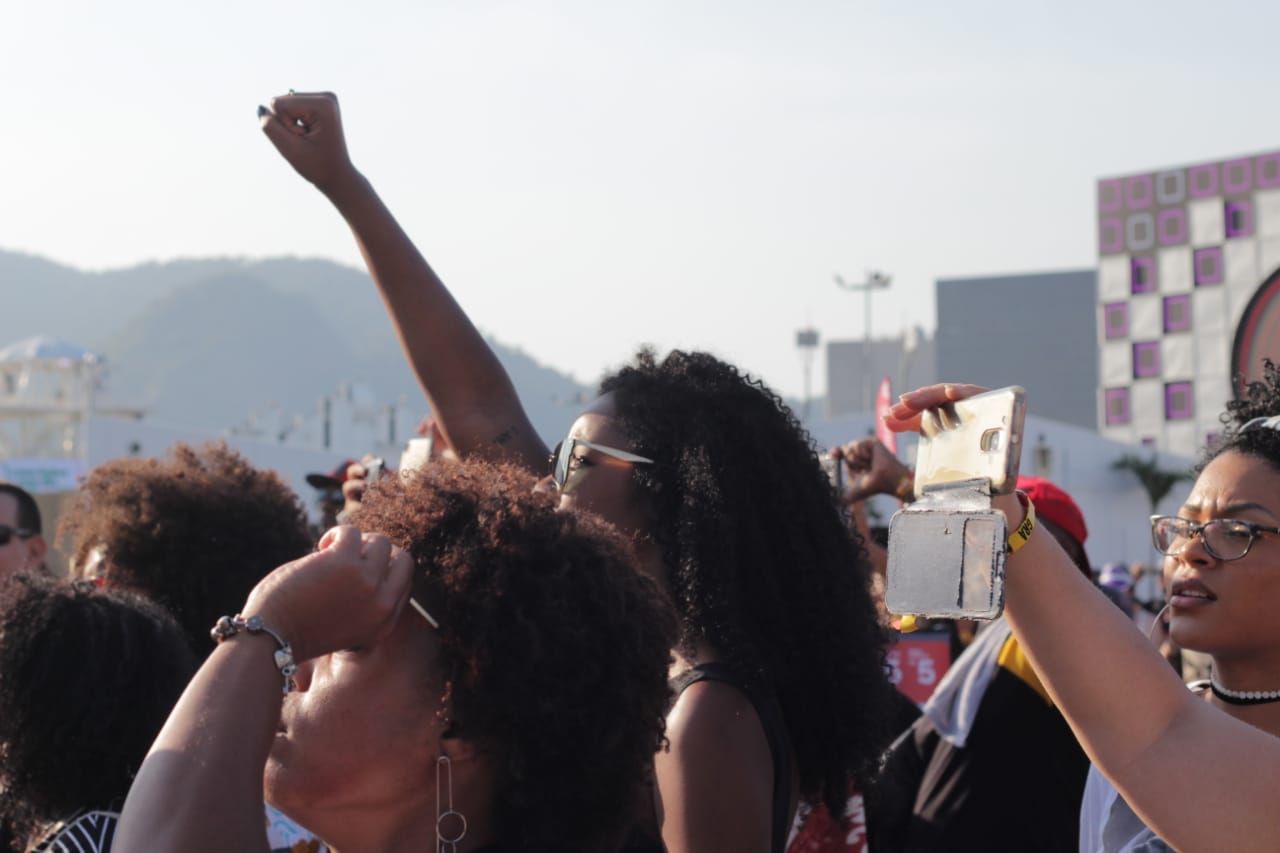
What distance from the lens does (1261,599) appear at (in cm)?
281

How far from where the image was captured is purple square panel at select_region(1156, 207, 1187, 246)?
33006 millimetres

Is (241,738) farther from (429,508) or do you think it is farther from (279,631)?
(429,508)

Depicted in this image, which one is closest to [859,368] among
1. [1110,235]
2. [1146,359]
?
[1110,235]

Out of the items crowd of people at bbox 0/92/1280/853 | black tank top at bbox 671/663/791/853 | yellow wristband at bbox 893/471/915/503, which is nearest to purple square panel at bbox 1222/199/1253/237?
yellow wristband at bbox 893/471/915/503

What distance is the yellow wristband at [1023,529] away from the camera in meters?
1.89

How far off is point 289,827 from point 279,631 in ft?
4.33

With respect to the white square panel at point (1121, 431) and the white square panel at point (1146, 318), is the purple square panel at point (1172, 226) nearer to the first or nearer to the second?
the white square panel at point (1146, 318)

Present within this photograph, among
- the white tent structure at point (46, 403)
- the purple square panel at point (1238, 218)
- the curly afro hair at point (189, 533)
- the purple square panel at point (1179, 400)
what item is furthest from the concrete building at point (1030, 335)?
the curly afro hair at point (189, 533)

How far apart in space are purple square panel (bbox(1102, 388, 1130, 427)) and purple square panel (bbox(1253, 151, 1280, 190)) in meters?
5.09

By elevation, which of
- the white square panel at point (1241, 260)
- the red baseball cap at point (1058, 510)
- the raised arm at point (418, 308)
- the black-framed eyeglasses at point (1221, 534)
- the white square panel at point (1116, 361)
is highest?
the white square panel at point (1241, 260)

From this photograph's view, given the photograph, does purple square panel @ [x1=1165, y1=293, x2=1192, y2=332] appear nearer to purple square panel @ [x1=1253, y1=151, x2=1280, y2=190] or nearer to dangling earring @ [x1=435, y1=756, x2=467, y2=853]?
purple square panel @ [x1=1253, y1=151, x2=1280, y2=190]

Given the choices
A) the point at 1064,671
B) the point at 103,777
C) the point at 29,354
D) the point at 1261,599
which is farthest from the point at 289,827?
the point at 29,354

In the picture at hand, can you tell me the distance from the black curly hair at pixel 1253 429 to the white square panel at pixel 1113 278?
31.5m

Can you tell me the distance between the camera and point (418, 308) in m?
3.20
